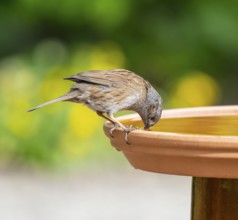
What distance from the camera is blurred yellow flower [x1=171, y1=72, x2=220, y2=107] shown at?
30.5 ft

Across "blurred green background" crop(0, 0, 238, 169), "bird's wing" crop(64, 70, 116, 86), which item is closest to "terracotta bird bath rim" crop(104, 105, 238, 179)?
"bird's wing" crop(64, 70, 116, 86)

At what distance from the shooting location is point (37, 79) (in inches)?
345

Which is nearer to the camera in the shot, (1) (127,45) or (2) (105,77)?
(2) (105,77)

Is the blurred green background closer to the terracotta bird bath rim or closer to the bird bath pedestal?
the bird bath pedestal

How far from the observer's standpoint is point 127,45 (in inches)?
423

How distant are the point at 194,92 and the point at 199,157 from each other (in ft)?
20.7

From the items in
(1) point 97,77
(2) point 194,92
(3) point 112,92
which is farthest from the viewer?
(2) point 194,92

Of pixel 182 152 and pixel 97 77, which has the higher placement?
pixel 97 77

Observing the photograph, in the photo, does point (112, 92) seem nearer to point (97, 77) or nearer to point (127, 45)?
point (97, 77)

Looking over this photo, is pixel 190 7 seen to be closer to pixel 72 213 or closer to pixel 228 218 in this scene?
pixel 72 213

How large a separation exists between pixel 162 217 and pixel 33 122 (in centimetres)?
171

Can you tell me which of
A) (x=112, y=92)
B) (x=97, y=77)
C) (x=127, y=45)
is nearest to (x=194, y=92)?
(x=127, y=45)

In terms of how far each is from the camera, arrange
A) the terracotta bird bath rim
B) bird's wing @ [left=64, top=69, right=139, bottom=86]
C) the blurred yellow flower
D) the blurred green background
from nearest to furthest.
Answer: the terracotta bird bath rim < bird's wing @ [left=64, top=69, right=139, bottom=86] < the blurred green background < the blurred yellow flower

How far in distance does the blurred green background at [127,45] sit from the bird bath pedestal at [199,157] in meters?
4.97
